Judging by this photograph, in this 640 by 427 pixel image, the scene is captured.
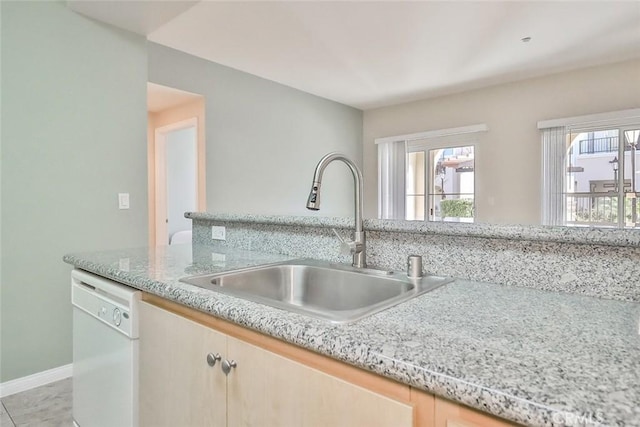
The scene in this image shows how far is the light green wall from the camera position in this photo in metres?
2.08

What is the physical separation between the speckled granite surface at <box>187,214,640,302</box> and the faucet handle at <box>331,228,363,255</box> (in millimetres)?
37

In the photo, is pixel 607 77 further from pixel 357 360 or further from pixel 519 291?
pixel 357 360

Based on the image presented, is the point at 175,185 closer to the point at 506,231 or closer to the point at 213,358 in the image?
the point at 213,358

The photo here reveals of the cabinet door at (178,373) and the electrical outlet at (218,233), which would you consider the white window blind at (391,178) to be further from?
the cabinet door at (178,373)

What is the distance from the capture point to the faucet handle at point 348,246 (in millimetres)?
1259

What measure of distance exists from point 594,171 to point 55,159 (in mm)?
4841

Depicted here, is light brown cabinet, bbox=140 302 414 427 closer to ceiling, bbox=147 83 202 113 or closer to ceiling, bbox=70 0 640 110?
ceiling, bbox=70 0 640 110

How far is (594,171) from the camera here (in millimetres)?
4000

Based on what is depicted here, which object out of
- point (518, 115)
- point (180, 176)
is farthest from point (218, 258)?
point (518, 115)

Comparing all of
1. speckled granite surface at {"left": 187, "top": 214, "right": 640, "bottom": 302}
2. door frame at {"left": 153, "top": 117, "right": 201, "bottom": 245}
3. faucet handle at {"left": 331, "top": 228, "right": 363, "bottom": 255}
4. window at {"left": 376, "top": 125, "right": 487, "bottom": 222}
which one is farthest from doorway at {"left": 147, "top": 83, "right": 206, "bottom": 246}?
window at {"left": 376, "top": 125, "right": 487, "bottom": 222}

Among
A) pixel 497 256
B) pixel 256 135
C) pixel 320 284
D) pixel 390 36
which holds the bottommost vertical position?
pixel 320 284

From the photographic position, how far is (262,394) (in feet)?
2.51

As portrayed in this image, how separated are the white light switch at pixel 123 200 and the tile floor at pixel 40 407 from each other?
112 cm

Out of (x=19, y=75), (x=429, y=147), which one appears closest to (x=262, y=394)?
(x=19, y=75)
